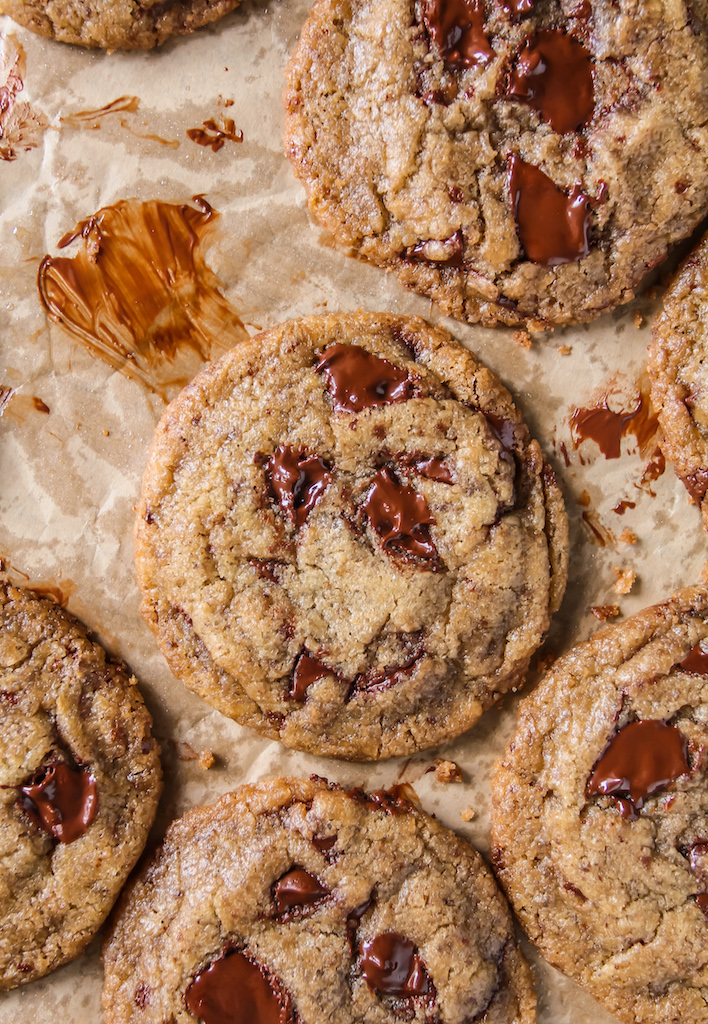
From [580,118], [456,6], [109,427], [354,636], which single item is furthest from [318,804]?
[456,6]

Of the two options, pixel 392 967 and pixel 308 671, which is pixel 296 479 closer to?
pixel 308 671

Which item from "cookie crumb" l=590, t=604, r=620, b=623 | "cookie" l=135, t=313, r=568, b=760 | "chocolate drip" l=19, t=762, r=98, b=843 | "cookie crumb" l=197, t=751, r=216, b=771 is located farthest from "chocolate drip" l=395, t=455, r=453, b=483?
"chocolate drip" l=19, t=762, r=98, b=843

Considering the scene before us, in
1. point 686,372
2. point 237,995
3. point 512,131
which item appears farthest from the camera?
point 686,372

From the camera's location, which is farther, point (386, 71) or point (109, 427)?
point (109, 427)

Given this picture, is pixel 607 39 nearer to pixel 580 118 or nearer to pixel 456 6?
pixel 580 118

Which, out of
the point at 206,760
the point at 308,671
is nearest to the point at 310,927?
the point at 206,760

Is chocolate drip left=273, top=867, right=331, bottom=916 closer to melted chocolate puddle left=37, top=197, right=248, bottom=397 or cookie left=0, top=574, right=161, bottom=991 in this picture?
cookie left=0, top=574, right=161, bottom=991
